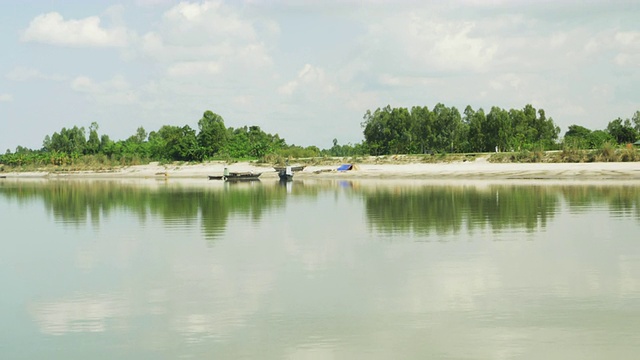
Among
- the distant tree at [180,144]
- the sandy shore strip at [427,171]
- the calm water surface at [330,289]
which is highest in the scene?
the distant tree at [180,144]

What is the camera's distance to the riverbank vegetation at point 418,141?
293ft

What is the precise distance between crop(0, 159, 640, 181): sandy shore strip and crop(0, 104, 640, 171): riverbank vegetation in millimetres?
3610

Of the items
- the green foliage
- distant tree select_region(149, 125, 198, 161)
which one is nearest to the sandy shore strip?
distant tree select_region(149, 125, 198, 161)

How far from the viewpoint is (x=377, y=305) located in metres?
13.9

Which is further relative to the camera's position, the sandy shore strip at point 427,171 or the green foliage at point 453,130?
the green foliage at point 453,130

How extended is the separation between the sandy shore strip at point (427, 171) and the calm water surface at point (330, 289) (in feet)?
121

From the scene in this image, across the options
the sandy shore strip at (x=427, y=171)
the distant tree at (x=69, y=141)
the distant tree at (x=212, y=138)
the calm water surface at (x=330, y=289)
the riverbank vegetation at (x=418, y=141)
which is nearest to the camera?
the calm water surface at (x=330, y=289)

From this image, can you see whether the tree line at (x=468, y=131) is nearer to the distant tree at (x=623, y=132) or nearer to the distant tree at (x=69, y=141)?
the distant tree at (x=623, y=132)

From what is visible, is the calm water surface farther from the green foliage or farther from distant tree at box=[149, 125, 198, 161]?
distant tree at box=[149, 125, 198, 161]

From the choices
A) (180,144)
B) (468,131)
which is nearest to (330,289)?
(468,131)

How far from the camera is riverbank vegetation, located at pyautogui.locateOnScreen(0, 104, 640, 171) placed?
89250 millimetres

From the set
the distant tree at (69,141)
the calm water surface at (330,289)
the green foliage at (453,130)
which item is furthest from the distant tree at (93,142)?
the calm water surface at (330,289)

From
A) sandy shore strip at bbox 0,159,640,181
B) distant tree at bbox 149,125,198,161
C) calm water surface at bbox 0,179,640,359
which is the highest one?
distant tree at bbox 149,125,198,161

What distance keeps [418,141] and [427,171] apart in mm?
27967
